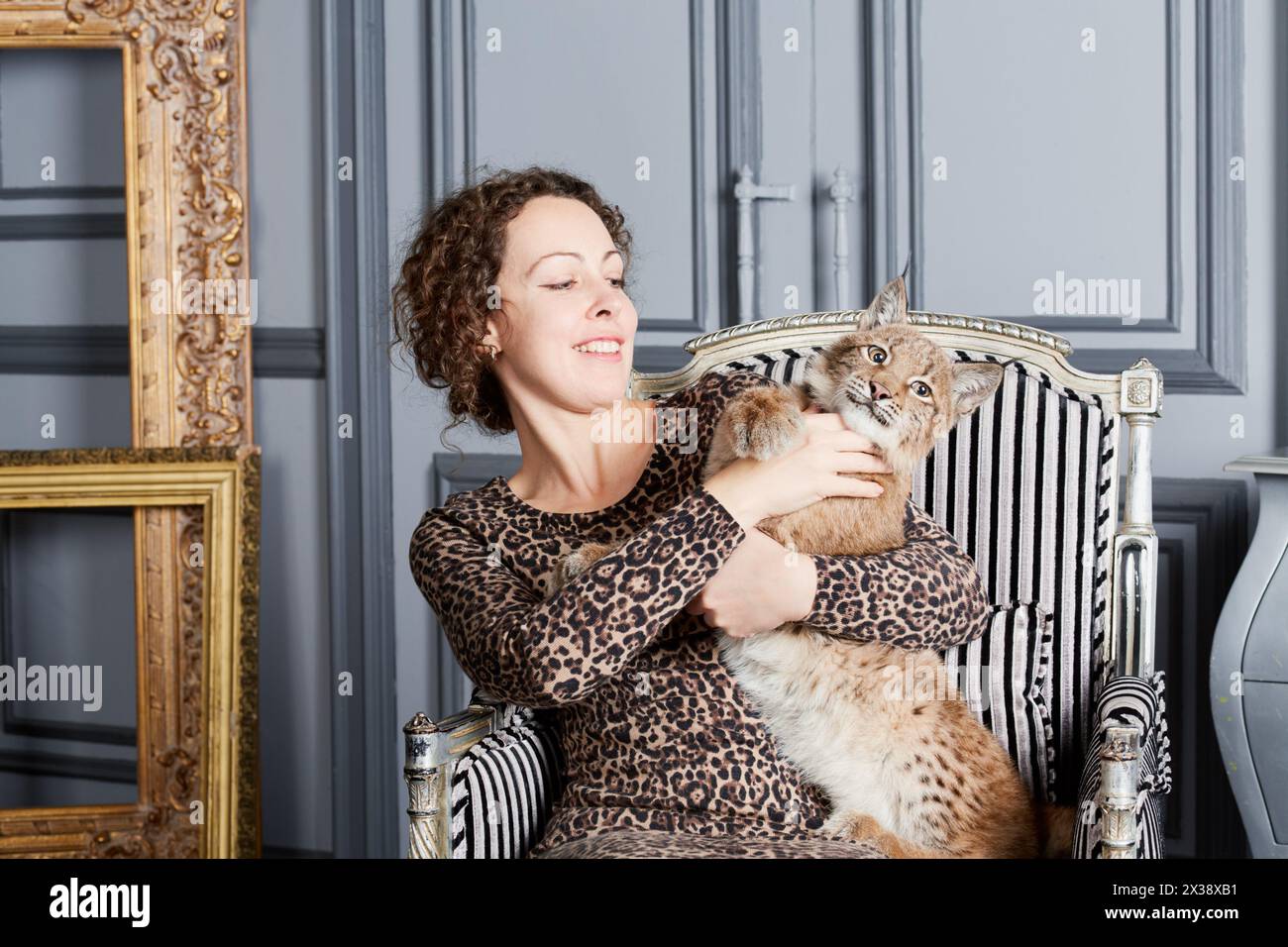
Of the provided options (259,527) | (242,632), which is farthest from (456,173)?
(242,632)

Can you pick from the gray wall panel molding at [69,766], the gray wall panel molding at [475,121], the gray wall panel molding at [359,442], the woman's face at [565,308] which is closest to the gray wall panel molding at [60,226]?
the gray wall panel molding at [359,442]

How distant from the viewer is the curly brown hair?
1597 millimetres

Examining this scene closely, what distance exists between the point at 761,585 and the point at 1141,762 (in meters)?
0.59

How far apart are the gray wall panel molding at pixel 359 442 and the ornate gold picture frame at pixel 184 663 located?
0.90ft

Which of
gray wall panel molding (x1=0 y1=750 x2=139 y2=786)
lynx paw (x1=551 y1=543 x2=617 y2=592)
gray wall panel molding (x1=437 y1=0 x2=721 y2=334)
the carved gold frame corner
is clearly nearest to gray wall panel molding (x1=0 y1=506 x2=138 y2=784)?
gray wall panel molding (x1=0 y1=750 x2=139 y2=786)

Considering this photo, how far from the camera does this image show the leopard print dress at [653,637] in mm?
1337

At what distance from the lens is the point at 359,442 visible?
9.88ft

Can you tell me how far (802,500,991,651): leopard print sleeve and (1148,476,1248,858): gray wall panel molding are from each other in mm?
1254

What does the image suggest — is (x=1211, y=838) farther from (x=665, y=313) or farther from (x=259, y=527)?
(x=259, y=527)

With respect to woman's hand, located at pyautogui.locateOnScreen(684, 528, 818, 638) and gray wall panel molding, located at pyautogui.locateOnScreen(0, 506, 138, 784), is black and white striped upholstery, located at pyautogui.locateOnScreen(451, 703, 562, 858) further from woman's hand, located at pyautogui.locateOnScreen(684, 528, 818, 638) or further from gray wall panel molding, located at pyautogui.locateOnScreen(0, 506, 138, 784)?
gray wall panel molding, located at pyautogui.locateOnScreen(0, 506, 138, 784)

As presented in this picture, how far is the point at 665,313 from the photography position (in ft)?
9.29
